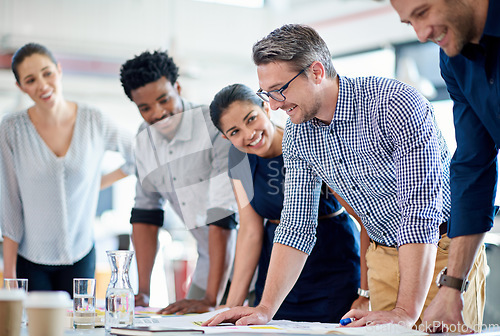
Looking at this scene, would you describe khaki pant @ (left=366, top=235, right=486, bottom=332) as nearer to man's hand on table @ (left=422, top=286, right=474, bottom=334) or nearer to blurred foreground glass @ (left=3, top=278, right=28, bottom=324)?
man's hand on table @ (left=422, top=286, right=474, bottom=334)

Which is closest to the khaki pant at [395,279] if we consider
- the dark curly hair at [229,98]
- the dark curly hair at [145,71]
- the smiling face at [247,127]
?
the smiling face at [247,127]

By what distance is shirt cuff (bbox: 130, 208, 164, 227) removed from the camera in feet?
8.32

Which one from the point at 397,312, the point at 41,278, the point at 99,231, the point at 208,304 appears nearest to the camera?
the point at 397,312

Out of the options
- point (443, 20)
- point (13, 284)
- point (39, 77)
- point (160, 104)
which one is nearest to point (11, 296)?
point (13, 284)

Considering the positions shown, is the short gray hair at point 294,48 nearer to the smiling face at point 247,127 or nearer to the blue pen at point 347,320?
the smiling face at point 247,127

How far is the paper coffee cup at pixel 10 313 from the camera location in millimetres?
1171

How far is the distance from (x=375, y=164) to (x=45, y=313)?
0.96 m

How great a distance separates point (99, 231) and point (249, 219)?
526 cm

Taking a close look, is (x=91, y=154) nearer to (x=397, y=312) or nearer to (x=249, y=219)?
(x=249, y=219)

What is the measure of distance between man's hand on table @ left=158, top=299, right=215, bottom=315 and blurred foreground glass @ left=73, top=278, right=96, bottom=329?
491 mm

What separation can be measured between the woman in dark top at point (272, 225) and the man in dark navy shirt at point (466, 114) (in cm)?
61

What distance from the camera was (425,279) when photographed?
4.80 ft

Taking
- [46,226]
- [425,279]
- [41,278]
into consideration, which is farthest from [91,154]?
[425,279]

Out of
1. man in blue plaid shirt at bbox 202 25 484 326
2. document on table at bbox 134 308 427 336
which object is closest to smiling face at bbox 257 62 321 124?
man in blue plaid shirt at bbox 202 25 484 326
